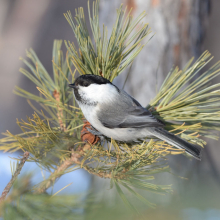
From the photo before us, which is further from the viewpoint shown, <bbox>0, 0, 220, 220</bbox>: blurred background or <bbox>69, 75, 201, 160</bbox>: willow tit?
<bbox>0, 0, 220, 220</bbox>: blurred background

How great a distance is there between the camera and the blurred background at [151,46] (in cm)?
92

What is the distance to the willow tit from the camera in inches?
17.9

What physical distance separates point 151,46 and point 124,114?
0.54 m

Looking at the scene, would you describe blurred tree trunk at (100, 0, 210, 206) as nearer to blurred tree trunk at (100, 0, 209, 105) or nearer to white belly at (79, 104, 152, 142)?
blurred tree trunk at (100, 0, 209, 105)

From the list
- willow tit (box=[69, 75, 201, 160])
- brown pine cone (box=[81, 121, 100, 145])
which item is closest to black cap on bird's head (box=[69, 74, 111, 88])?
willow tit (box=[69, 75, 201, 160])

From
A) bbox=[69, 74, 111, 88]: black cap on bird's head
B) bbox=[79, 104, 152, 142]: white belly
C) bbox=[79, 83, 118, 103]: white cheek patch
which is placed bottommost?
bbox=[79, 104, 152, 142]: white belly

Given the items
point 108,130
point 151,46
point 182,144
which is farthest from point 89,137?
point 151,46

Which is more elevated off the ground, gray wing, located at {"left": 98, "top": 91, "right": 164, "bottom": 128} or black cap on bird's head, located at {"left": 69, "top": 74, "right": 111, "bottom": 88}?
black cap on bird's head, located at {"left": 69, "top": 74, "right": 111, "bottom": 88}

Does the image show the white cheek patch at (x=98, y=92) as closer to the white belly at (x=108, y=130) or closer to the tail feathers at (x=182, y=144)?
the white belly at (x=108, y=130)

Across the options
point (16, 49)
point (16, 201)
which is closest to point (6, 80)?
point (16, 49)

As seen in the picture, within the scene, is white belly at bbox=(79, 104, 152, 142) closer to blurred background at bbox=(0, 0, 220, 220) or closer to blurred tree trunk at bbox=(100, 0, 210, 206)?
blurred background at bbox=(0, 0, 220, 220)

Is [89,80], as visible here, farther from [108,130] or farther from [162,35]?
[162,35]

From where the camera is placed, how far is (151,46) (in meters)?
0.95

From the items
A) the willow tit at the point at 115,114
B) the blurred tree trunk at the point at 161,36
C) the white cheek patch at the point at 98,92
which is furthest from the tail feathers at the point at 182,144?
the blurred tree trunk at the point at 161,36
